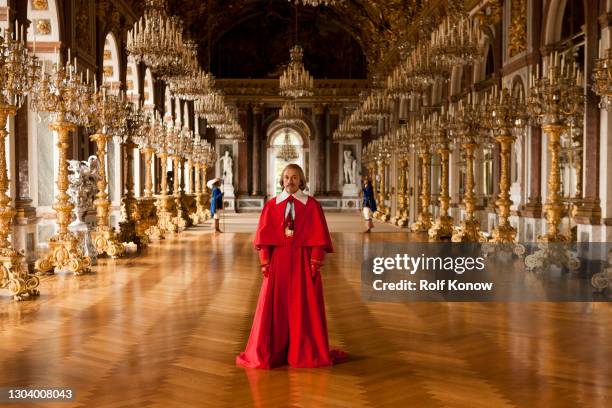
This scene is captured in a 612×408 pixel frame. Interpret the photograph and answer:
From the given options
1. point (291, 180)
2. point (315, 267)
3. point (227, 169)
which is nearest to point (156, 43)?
point (291, 180)

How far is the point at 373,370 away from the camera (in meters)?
5.64

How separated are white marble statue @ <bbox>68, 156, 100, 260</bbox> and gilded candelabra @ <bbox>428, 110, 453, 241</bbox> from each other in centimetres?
767

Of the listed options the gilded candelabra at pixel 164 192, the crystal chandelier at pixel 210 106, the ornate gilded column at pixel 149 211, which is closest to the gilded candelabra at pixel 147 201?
the ornate gilded column at pixel 149 211

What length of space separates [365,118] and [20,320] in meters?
20.7

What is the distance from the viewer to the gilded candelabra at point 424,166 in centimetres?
1949

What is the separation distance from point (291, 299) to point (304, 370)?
553 mm

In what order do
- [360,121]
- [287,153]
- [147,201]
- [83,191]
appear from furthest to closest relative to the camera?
[287,153], [360,121], [147,201], [83,191]

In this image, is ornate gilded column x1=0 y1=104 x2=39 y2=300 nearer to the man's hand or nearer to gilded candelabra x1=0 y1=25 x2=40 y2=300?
gilded candelabra x1=0 y1=25 x2=40 y2=300

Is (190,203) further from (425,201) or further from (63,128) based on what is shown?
(63,128)

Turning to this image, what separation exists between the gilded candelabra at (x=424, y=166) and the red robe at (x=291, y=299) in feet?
44.7

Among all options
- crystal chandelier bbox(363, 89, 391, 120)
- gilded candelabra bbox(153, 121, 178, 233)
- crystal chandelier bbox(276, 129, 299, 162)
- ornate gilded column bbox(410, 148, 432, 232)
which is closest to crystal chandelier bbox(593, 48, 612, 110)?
ornate gilded column bbox(410, 148, 432, 232)

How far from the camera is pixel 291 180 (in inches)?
232

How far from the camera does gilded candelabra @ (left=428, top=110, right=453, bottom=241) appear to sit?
1728 cm

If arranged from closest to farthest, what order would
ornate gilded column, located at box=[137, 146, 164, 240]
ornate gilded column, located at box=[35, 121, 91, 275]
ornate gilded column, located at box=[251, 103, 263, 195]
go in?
ornate gilded column, located at box=[35, 121, 91, 275], ornate gilded column, located at box=[137, 146, 164, 240], ornate gilded column, located at box=[251, 103, 263, 195]
